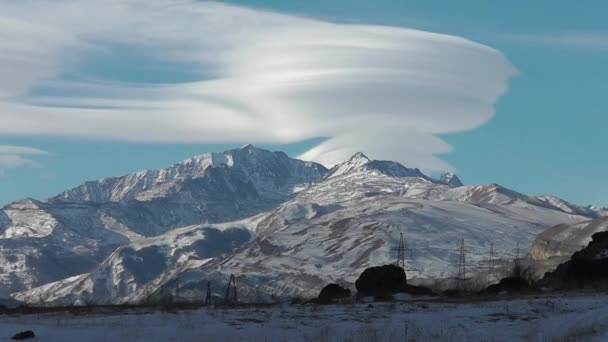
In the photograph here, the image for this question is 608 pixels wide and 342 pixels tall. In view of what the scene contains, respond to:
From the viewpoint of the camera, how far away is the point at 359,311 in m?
38.1

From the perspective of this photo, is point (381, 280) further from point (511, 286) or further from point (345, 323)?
point (345, 323)

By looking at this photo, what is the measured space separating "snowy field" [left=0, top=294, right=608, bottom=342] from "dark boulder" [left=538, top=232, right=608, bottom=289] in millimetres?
14063

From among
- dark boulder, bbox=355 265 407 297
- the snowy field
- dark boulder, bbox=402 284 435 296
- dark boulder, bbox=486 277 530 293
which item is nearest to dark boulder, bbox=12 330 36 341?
the snowy field

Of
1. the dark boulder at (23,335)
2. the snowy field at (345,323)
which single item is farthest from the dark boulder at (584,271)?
the dark boulder at (23,335)

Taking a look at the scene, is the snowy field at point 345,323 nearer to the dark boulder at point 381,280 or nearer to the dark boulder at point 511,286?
the dark boulder at point 511,286

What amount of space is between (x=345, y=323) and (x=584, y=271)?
2516 centimetres

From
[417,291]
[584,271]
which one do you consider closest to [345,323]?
[417,291]

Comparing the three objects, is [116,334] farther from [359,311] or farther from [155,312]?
[359,311]

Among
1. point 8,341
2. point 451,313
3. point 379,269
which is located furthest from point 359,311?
point 379,269

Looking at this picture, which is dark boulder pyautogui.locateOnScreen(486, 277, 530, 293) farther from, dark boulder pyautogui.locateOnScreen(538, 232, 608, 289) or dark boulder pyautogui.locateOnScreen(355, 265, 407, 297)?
dark boulder pyautogui.locateOnScreen(355, 265, 407, 297)

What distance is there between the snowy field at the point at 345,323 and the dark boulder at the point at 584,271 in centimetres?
1406

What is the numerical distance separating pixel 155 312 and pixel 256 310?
3785 millimetres

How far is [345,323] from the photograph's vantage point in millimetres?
34750

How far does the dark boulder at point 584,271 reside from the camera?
53969 mm
